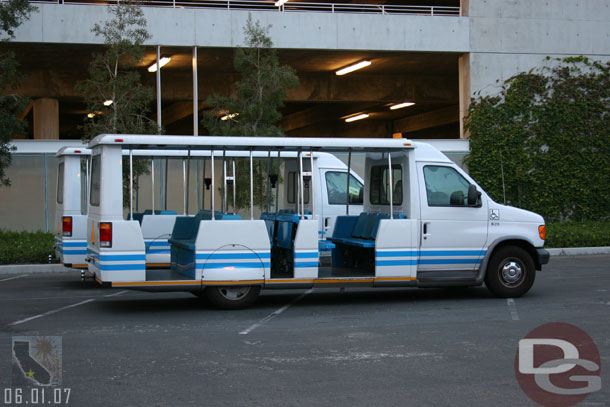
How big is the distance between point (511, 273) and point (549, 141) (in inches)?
608

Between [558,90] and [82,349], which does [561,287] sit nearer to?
[82,349]

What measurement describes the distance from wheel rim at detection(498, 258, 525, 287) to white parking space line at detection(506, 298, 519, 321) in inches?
10.7

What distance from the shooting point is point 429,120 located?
4038 cm

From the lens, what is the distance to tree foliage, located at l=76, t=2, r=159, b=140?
63.6ft

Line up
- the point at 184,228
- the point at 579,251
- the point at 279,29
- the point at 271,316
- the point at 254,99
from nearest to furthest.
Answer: the point at 271,316 < the point at 184,228 < the point at 579,251 < the point at 254,99 < the point at 279,29

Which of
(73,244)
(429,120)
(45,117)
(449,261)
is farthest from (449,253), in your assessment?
(429,120)

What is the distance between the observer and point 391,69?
29.3 metres

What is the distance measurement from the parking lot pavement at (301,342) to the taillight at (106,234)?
1010 millimetres

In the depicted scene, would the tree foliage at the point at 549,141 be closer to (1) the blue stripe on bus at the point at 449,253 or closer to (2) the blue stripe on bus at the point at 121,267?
(1) the blue stripe on bus at the point at 449,253

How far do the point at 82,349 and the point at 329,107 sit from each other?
30.7 m

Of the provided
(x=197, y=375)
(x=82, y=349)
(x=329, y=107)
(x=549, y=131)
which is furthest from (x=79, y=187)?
(x=329, y=107)

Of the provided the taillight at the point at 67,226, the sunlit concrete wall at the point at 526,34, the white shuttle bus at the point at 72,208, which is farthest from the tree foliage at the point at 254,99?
the sunlit concrete wall at the point at 526,34

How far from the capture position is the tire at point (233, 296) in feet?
35.3

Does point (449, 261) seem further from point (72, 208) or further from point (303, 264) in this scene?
point (72, 208)
